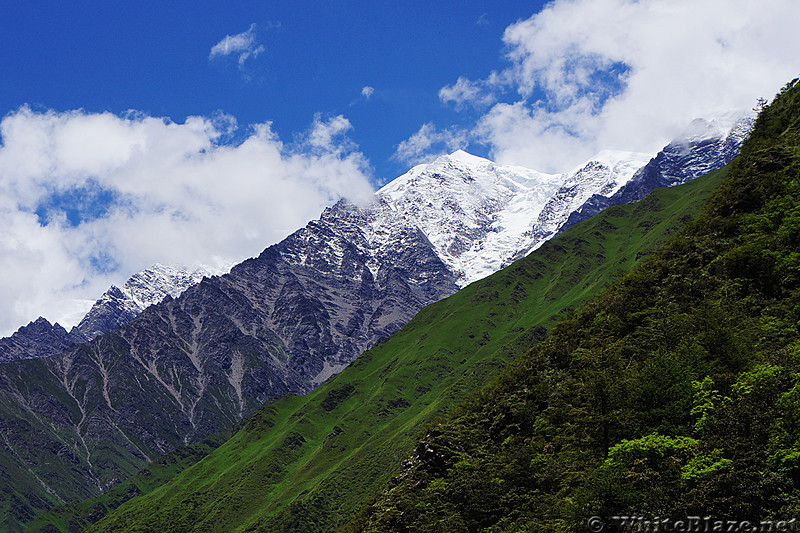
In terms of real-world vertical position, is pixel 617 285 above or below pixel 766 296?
above

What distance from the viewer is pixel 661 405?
55281 millimetres

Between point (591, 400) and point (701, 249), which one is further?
point (701, 249)

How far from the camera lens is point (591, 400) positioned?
62656 mm

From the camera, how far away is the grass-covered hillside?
43031mm

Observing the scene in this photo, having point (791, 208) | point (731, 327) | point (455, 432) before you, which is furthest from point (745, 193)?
point (455, 432)

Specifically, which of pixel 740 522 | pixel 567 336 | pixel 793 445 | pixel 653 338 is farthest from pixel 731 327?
pixel 567 336

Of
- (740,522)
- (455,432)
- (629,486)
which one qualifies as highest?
(455,432)

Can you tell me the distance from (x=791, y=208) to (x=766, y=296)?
1428 cm

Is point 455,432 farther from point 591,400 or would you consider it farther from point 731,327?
point 731,327

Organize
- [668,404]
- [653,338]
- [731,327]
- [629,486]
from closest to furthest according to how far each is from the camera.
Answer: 1. [629,486]
2. [668,404]
3. [731,327]
4. [653,338]

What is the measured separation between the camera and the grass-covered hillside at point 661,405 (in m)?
43.0

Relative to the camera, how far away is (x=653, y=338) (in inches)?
2746

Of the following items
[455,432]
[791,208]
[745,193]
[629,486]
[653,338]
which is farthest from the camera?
[745,193]

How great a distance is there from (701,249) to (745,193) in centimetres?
1151
